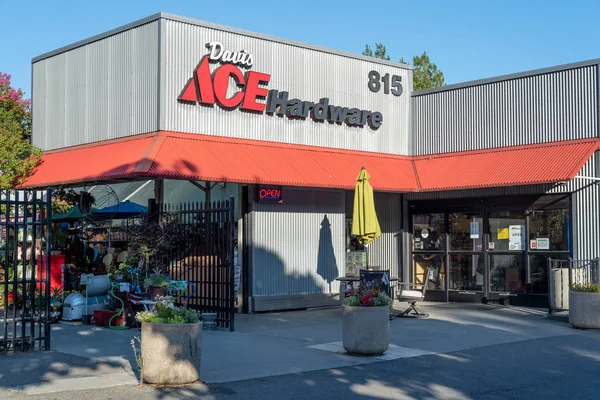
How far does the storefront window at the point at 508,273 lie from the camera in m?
18.8

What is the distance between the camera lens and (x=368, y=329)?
11.3 meters

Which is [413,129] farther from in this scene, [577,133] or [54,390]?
[54,390]

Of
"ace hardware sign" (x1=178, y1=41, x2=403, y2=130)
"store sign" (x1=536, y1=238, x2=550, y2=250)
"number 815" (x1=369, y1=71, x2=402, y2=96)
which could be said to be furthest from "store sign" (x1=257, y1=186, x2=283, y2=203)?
"store sign" (x1=536, y1=238, x2=550, y2=250)

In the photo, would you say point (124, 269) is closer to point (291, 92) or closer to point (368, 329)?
point (291, 92)

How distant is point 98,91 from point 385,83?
761 centimetres

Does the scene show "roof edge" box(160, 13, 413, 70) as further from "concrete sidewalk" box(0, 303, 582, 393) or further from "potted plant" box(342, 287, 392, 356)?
"potted plant" box(342, 287, 392, 356)

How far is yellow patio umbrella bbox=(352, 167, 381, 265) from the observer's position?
54.5 ft

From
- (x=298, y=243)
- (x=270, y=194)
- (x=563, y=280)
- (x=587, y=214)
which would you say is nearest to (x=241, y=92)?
(x=270, y=194)

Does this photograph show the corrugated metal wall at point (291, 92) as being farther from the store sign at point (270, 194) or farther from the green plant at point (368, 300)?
the green plant at point (368, 300)

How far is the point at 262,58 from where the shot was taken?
18.1m

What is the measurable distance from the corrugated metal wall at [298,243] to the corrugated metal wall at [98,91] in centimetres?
333

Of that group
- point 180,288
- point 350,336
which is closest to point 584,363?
point 350,336

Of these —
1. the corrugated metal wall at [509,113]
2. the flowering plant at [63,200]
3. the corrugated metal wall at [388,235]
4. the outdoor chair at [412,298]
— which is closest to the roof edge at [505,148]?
the corrugated metal wall at [509,113]

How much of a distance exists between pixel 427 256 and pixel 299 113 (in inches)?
217
